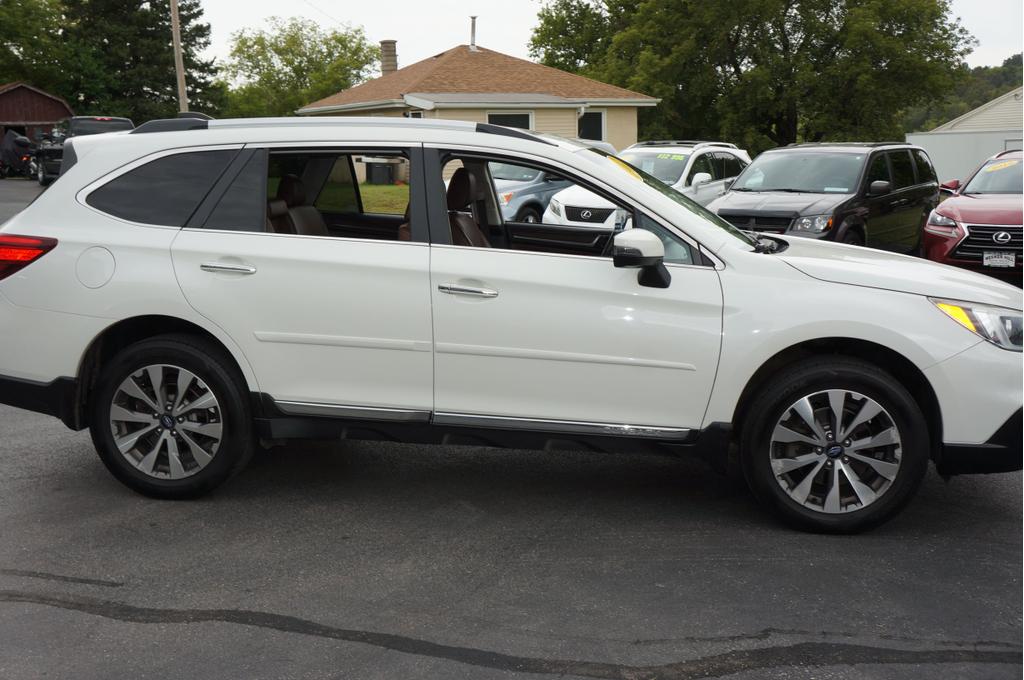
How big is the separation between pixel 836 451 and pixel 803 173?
29.6ft

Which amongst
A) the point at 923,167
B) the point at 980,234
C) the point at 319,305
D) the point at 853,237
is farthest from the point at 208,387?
the point at 923,167

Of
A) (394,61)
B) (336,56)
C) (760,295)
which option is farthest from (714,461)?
(336,56)

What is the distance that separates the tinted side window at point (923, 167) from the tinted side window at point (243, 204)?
11.5m

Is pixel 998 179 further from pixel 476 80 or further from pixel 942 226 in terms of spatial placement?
pixel 476 80

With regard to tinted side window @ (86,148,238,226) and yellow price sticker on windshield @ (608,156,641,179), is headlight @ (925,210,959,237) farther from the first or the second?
tinted side window @ (86,148,238,226)

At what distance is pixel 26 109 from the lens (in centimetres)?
5606

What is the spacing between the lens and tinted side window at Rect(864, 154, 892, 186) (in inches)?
496

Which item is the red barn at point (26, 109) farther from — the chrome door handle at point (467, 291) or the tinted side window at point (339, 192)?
the chrome door handle at point (467, 291)

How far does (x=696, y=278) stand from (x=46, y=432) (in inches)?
161

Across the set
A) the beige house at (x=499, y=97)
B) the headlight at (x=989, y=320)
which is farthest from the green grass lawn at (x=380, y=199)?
the beige house at (x=499, y=97)

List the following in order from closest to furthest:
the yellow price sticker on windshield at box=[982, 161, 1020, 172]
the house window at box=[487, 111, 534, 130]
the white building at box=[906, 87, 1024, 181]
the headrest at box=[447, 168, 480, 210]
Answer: the headrest at box=[447, 168, 480, 210] → the yellow price sticker on windshield at box=[982, 161, 1020, 172] → the house window at box=[487, 111, 534, 130] → the white building at box=[906, 87, 1024, 181]

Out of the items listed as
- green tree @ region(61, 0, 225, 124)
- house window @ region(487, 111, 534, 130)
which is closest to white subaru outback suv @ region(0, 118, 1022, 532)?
house window @ region(487, 111, 534, 130)

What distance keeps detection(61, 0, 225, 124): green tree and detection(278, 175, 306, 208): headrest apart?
5377 centimetres

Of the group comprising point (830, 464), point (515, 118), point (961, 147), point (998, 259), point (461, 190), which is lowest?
point (830, 464)
